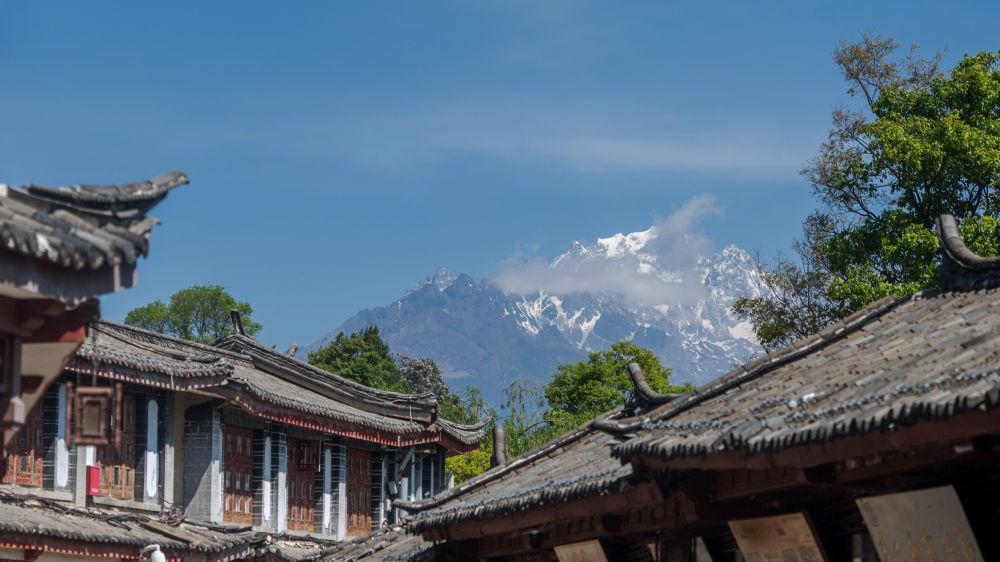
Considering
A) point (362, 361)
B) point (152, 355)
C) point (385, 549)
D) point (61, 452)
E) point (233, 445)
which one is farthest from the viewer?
point (362, 361)

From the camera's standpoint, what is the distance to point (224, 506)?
25.9 meters

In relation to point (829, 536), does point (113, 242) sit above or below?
above

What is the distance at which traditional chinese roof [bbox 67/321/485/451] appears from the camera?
74.1ft

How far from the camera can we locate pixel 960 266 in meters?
12.4

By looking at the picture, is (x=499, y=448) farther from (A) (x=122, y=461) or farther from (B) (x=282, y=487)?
(B) (x=282, y=487)

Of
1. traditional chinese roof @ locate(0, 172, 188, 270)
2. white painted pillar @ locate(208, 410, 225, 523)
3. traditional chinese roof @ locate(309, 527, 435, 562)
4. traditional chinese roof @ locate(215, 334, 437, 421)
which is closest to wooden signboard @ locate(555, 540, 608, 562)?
traditional chinese roof @ locate(309, 527, 435, 562)

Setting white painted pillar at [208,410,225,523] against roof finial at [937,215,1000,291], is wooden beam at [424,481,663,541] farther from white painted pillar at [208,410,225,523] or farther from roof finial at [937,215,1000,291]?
white painted pillar at [208,410,225,523]

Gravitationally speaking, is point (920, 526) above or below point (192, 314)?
below

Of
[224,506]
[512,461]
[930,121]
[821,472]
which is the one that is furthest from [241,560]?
[821,472]

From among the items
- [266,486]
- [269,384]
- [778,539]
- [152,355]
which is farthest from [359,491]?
[778,539]

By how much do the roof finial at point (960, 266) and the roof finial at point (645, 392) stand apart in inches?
128

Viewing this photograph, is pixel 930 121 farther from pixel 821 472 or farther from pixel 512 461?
pixel 821 472

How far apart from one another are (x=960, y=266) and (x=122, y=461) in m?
15.5

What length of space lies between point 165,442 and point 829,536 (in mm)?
15931
